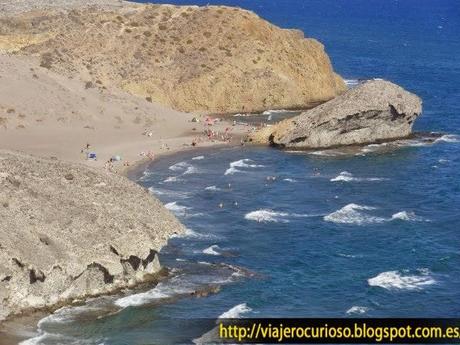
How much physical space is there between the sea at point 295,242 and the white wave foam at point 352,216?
0.18 metres

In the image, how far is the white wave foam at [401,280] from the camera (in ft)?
210

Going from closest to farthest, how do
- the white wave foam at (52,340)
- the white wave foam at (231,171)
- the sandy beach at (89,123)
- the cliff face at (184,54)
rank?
the white wave foam at (52,340)
the white wave foam at (231,171)
the sandy beach at (89,123)
the cliff face at (184,54)

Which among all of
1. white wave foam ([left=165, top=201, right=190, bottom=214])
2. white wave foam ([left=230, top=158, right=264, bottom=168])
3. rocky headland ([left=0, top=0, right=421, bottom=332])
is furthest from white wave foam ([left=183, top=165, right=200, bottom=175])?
white wave foam ([left=165, top=201, right=190, bottom=214])

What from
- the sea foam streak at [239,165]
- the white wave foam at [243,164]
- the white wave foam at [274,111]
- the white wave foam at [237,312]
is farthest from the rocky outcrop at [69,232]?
the white wave foam at [274,111]

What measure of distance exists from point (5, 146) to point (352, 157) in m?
39.4

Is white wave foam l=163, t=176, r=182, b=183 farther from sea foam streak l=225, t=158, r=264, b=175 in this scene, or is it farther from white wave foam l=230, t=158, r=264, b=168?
white wave foam l=230, t=158, r=264, b=168

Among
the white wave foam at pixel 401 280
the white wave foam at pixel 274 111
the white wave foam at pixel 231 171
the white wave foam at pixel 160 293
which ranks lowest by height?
the white wave foam at pixel 401 280

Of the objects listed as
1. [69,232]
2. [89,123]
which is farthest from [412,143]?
[69,232]

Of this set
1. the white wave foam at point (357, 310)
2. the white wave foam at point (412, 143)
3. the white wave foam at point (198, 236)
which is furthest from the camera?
the white wave foam at point (412, 143)

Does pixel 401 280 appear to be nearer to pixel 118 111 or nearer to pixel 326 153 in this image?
pixel 326 153

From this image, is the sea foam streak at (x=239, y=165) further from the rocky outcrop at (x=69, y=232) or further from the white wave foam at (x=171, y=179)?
the rocky outcrop at (x=69, y=232)

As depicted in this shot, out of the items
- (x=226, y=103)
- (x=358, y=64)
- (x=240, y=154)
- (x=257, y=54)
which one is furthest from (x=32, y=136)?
(x=358, y=64)

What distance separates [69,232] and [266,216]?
984 inches

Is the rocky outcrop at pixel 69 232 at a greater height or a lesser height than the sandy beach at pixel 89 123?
lesser
